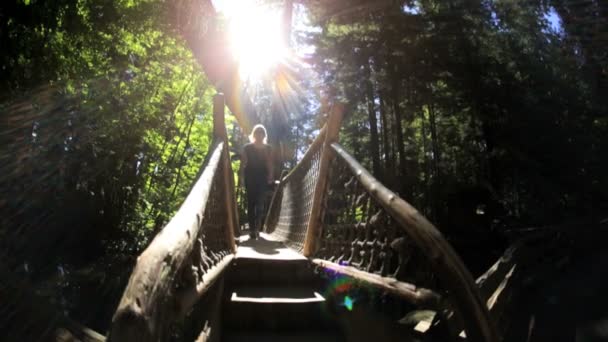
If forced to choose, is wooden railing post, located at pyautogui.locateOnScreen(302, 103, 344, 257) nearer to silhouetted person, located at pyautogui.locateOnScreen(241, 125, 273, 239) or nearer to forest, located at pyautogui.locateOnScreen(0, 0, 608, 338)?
silhouetted person, located at pyautogui.locateOnScreen(241, 125, 273, 239)

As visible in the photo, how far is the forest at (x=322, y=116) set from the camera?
10.4ft

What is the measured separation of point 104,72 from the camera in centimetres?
479

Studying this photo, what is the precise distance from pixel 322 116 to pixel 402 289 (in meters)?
5.54

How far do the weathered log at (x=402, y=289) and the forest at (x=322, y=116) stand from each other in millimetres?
1954

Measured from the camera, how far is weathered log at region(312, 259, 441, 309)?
1888mm

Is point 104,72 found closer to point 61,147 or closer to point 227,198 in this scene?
point 61,147

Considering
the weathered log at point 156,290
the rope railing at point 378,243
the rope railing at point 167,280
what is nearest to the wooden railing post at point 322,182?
the rope railing at point 378,243

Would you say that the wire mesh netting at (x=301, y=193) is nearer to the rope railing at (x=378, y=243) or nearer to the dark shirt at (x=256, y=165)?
the rope railing at (x=378, y=243)

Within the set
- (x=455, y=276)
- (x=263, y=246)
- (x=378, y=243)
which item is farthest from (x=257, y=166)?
(x=455, y=276)

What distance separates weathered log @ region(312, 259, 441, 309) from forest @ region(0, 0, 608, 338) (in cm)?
195

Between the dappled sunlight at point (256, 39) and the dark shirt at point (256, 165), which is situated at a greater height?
the dappled sunlight at point (256, 39)

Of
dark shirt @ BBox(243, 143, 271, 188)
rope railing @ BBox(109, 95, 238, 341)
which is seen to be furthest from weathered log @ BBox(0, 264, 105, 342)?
dark shirt @ BBox(243, 143, 271, 188)

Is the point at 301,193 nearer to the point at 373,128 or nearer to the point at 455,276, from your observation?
the point at 455,276

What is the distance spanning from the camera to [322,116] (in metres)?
7.35
